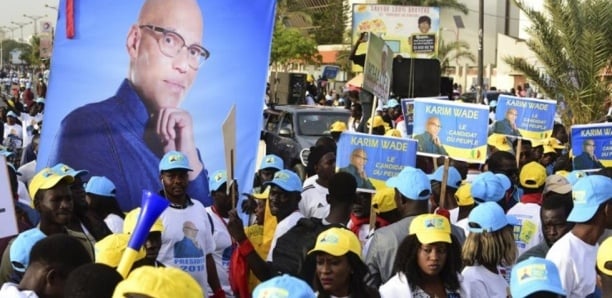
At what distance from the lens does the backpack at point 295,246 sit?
5.79m

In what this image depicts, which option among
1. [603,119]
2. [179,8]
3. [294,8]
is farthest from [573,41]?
[294,8]

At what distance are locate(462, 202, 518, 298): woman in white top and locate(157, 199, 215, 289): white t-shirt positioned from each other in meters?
1.55

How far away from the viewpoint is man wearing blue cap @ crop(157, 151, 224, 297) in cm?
571

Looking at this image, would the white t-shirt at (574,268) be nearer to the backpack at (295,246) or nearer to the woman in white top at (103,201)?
the backpack at (295,246)

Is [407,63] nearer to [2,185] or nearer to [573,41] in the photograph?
[573,41]

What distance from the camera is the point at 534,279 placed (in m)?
3.87

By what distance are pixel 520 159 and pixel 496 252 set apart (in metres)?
5.86

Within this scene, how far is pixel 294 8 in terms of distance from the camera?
2164 inches

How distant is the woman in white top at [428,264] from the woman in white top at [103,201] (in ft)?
7.78

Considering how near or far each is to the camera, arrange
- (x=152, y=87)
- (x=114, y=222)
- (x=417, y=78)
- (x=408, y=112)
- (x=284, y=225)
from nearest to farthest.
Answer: (x=284, y=225) → (x=114, y=222) → (x=152, y=87) → (x=408, y=112) → (x=417, y=78)

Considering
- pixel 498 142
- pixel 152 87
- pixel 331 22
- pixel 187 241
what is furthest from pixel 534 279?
pixel 331 22

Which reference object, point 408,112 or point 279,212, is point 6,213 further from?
point 408,112

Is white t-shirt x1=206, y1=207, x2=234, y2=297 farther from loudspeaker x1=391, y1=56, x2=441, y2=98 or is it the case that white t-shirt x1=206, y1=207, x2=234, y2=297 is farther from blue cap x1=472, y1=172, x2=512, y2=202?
loudspeaker x1=391, y1=56, x2=441, y2=98

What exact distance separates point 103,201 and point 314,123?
10.7 meters
